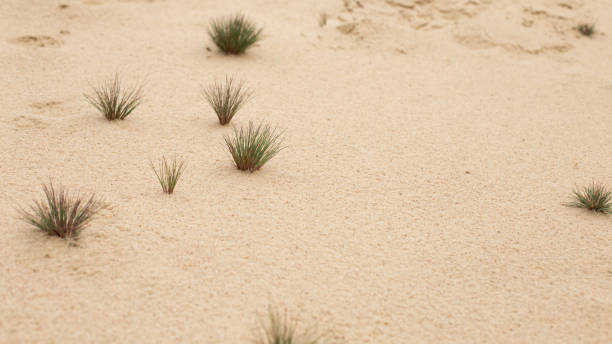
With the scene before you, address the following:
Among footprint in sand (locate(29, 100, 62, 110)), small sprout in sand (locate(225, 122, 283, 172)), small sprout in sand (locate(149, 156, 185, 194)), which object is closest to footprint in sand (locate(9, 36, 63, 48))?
footprint in sand (locate(29, 100, 62, 110))

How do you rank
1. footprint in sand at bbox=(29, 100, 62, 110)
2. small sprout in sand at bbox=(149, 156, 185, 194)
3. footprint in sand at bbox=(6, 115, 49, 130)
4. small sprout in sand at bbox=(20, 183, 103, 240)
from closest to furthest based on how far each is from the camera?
small sprout in sand at bbox=(20, 183, 103, 240)
small sprout in sand at bbox=(149, 156, 185, 194)
footprint in sand at bbox=(6, 115, 49, 130)
footprint in sand at bbox=(29, 100, 62, 110)

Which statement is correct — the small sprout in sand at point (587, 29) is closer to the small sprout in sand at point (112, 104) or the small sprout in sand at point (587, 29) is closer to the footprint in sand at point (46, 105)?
the small sprout in sand at point (112, 104)

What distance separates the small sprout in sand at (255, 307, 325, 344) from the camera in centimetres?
218

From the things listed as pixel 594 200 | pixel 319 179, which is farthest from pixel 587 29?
pixel 319 179

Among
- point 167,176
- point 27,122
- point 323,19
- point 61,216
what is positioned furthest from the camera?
point 323,19

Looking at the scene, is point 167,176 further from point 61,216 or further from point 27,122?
point 27,122

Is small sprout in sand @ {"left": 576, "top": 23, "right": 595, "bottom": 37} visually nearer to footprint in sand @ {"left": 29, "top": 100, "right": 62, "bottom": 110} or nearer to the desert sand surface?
the desert sand surface

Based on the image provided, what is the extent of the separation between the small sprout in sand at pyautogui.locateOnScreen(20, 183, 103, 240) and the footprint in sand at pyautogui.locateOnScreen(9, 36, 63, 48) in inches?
102

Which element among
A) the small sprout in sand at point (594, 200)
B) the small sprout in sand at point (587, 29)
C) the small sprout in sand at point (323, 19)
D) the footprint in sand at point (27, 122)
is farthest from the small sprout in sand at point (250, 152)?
the small sprout in sand at point (587, 29)

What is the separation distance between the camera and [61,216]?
2.66 metres

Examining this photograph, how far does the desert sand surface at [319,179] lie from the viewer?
2510 millimetres

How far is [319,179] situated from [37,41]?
315cm

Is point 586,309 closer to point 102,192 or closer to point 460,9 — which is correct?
point 102,192

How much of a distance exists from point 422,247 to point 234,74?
8.42 ft
